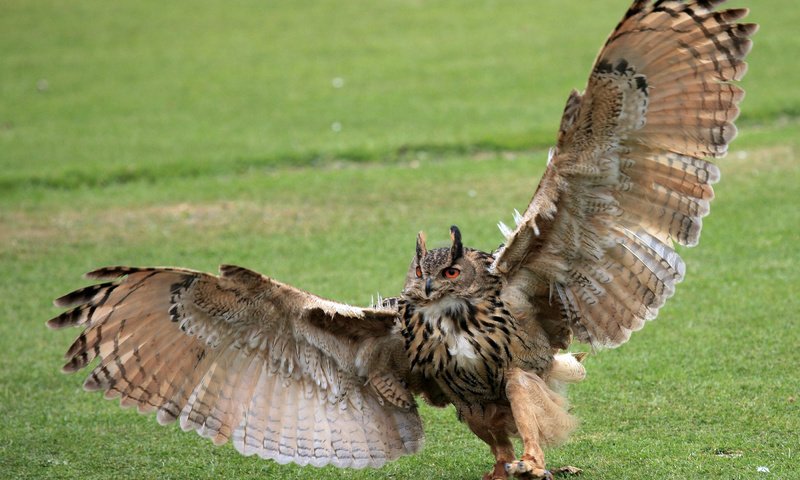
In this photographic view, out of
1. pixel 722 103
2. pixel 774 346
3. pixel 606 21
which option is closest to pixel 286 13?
pixel 606 21

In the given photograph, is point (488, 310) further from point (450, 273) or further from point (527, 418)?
point (527, 418)

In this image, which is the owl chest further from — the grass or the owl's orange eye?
the grass

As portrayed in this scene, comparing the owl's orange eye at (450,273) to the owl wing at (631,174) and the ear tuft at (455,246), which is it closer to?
the ear tuft at (455,246)

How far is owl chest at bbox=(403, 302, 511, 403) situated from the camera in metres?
5.84

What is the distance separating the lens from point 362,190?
12.7 m

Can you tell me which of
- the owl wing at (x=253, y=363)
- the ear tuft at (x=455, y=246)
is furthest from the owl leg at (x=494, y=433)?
the ear tuft at (x=455, y=246)

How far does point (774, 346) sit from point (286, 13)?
49.7 ft

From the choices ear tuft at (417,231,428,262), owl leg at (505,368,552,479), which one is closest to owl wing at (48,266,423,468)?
ear tuft at (417,231,428,262)

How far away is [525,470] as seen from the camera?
5.34m

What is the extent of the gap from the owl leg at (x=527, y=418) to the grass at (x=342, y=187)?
2.37 feet

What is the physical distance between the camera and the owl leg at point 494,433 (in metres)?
6.12

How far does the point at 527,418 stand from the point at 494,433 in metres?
0.56

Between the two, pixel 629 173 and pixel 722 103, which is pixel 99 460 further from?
pixel 722 103

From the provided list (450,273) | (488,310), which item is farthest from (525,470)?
(450,273)
